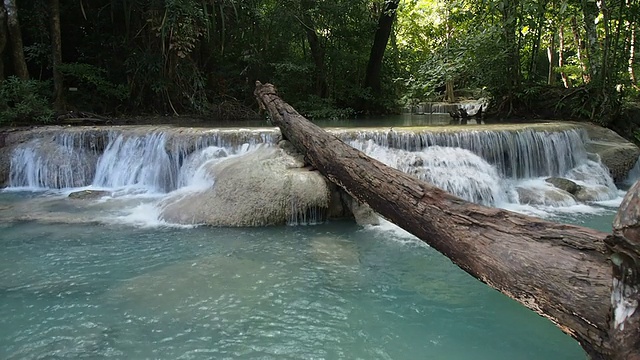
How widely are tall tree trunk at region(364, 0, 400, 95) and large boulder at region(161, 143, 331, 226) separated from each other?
919 centimetres

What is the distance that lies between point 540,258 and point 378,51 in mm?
13033

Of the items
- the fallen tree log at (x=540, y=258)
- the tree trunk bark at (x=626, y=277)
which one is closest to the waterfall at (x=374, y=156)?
the fallen tree log at (x=540, y=258)

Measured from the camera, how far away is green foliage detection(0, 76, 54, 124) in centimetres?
920

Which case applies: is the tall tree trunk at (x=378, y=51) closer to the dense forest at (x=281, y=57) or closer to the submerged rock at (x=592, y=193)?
the dense forest at (x=281, y=57)

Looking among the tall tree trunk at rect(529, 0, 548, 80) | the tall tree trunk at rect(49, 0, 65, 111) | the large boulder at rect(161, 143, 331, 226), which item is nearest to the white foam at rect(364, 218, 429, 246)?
the large boulder at rect(161, 143, 331, 226)

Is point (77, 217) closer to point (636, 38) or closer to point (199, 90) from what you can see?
point (199, 90)

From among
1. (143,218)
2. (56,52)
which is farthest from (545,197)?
(56,52)

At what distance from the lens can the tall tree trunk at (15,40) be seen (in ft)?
31.9

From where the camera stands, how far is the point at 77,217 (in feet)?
19.7

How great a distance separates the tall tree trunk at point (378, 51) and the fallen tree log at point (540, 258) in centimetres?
1173

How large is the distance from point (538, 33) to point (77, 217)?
35.3 feet

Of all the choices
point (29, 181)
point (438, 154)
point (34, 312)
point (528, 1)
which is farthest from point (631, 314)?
point (29, 181)

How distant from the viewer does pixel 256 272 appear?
4.23 metres

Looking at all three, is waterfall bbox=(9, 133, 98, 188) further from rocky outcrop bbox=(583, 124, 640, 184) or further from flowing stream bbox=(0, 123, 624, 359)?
rocky outcrop bbox=(583, 124, 640, 184)
